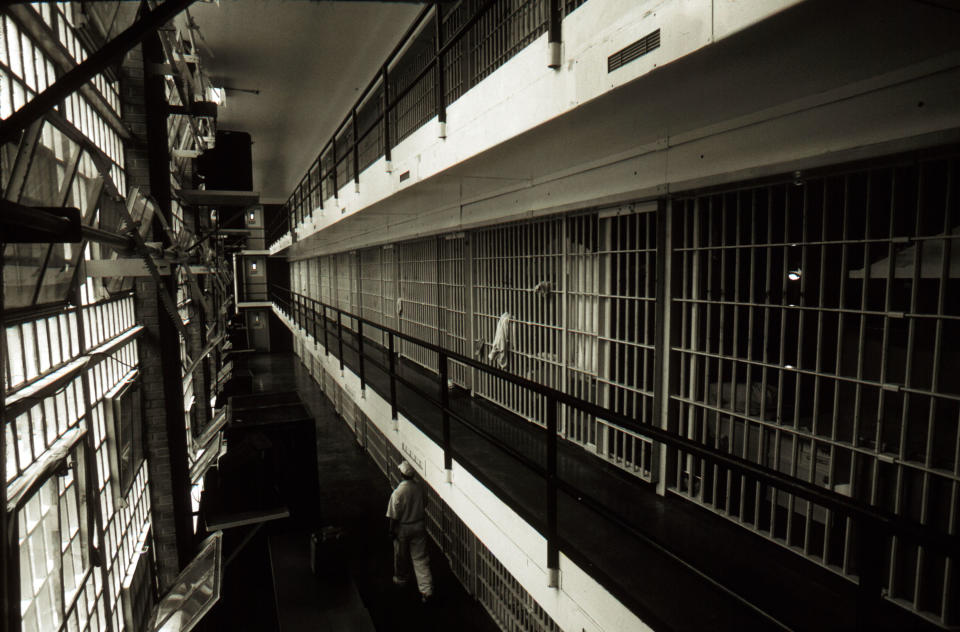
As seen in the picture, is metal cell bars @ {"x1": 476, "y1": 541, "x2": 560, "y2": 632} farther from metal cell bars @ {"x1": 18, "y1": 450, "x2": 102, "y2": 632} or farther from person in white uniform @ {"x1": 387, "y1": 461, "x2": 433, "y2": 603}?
metal cell bars @ {"x1": 18, "y1": 450, "x2": 102, "y2": 632}

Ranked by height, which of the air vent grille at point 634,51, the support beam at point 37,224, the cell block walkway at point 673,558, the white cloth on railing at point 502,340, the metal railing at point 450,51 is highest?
the metal railing at point 450,51

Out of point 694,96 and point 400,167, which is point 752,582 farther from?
point 400,167

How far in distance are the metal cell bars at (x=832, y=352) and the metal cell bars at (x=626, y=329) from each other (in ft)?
1.05

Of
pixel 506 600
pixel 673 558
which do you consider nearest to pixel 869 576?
pixel 673 558

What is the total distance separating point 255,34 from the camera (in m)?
A: 6.18

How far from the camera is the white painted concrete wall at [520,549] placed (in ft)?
8.05

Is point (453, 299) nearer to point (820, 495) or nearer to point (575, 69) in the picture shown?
point (575, 69)

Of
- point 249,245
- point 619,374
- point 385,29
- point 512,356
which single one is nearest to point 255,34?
point 385,29

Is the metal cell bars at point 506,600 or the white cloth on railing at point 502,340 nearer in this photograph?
the metal cell bars at point 506,600

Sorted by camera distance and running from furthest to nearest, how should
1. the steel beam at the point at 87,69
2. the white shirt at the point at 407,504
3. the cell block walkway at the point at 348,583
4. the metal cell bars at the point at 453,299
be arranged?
the white shirt at the point at 407,504
the metal cell bars at the point at 453,299
the cell block walkway at the point at 348,583
the steel beam at the point at 87,69

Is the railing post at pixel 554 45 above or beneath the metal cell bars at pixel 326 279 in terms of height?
above

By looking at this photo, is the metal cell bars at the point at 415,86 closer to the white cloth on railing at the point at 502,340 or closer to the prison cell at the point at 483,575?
the white cloth on railing at the point at 502,340

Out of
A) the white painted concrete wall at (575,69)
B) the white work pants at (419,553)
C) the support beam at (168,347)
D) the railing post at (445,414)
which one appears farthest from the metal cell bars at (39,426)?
the white work pants at (419,553)

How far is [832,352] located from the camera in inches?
109
